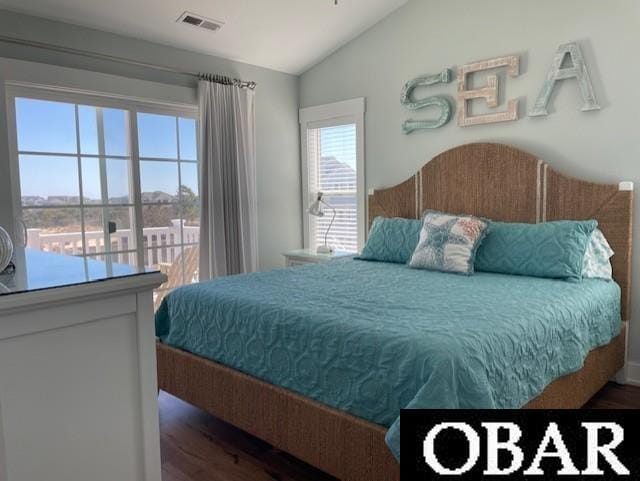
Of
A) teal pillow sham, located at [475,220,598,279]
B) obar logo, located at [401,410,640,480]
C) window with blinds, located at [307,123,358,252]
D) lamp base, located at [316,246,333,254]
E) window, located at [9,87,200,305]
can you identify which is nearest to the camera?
obar logo, located at [401,410,640,480]

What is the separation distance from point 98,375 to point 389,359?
0.92 meters

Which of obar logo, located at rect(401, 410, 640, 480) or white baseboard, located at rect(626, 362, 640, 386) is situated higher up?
obar logo, located at rect(401, 410, 640, 480)

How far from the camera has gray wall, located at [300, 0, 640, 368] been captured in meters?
2.87

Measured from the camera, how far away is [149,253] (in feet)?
12.0

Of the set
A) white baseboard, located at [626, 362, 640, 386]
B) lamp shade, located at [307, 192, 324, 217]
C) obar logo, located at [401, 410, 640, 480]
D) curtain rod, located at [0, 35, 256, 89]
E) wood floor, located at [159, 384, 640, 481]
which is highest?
curtain rod, located at [0, 35, 256, 89]

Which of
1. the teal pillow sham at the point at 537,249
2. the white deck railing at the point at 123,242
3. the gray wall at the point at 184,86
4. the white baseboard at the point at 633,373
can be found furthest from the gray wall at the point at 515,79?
the white deck railing at the point at 123,242

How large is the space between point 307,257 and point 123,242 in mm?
1436

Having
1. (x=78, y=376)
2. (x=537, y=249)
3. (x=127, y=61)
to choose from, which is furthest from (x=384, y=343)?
(x=127, y=61)

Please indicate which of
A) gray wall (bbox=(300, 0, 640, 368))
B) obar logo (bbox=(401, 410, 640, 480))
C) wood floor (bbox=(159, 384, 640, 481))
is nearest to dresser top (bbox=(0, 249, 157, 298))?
obar logo (bbox=(401, 410, 640, 480))

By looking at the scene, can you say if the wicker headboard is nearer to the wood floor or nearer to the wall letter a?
the wall letter a

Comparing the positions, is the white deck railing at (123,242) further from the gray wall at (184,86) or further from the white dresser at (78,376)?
the white dresser at (78,376)

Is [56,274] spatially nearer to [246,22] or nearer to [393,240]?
[393,240]

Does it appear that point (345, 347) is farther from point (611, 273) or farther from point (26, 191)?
point (26, 191)

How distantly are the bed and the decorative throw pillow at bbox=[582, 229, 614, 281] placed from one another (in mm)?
62
